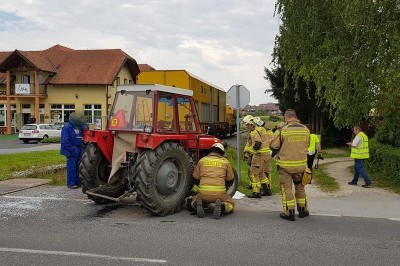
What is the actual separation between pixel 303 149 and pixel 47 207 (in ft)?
16.1

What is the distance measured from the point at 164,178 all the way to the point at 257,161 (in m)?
2.92

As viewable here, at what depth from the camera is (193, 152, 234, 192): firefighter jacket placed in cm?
755

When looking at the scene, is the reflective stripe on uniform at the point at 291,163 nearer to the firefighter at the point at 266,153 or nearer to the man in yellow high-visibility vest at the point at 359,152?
the firefighter at the point at 266,153

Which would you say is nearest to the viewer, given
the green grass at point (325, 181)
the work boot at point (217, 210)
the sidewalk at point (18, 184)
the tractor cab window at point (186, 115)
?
the work boot at point (217, 210)

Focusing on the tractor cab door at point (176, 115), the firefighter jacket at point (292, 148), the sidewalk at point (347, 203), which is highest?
the tractor cab door at point (176, 115)

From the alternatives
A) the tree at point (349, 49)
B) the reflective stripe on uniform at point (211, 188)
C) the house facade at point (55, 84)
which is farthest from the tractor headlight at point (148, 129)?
the house facade at point (55, 84)

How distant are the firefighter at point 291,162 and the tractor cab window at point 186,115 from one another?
1.75 meters

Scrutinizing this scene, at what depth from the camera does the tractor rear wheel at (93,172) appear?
A: 8.18 metres

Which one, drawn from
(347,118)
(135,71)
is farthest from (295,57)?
(135,71)

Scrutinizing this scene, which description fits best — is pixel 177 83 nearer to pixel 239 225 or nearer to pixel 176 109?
pixel 176 109

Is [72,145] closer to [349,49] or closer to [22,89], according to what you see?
[349,49]

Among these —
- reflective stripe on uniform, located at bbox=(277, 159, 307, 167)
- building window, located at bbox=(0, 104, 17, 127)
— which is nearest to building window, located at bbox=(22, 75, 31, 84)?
building window, located at bbox=(0, 104, 17, 127)

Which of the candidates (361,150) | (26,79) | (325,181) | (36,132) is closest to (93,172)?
(325,181)

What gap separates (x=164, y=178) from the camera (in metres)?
7.59
